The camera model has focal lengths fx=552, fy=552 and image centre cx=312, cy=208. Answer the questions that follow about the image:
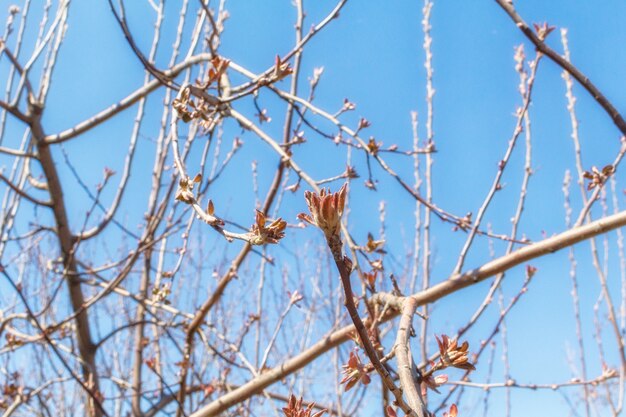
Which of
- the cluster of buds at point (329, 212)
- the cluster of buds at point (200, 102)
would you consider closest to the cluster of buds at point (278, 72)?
the cluster of buds at point (200, 102)

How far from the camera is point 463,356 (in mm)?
708

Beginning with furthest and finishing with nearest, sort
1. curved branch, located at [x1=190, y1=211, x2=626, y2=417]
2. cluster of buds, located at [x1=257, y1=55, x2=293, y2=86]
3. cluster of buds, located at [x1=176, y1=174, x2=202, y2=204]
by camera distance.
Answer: curved branch, located at [x1=190, y1=211, x2=626, y2=417], cluster of buds, located at [x1=257, y1=55, x2=293, y2=86], cluster of buds, located at [x1=176, y1=174, x2=202, y2=204]

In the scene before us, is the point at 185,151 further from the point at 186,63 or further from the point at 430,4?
the point at 430,4

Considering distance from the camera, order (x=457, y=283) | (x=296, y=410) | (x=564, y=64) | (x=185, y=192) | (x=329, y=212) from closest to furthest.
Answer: (x=329, y=212)
(x=296, y=410)
(x=185, y=192)
(x=564, y=64)
(x=457, y=283)

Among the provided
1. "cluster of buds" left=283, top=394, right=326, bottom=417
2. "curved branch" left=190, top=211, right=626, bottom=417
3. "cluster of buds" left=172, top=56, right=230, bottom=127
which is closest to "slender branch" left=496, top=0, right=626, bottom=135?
"curved branch" left=190, top=211, right=626, bottom=417

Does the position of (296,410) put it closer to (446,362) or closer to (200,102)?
(446,362)

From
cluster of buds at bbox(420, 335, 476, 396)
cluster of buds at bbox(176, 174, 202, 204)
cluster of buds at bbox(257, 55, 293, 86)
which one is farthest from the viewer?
cluster of buds at bbox(257, 55, 293, 86)

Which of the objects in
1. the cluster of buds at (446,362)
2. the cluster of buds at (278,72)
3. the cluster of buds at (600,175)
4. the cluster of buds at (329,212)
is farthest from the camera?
the cluster of buds at (600,175)

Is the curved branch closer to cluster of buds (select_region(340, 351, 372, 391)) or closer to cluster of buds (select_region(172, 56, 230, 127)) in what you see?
cluster of buds (select_region(340, 351, 372, 391))

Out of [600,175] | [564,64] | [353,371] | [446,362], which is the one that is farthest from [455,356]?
[600,175]

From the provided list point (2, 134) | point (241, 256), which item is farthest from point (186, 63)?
point (2, 134)

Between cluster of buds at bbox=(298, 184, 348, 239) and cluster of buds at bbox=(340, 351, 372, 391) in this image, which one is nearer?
cluster of buds at bbox=(298, 184, 348, 239)

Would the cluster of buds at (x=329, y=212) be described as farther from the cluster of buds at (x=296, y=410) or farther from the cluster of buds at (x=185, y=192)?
the cluster of buds at (x=185, y=192)

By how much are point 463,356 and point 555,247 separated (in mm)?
947
